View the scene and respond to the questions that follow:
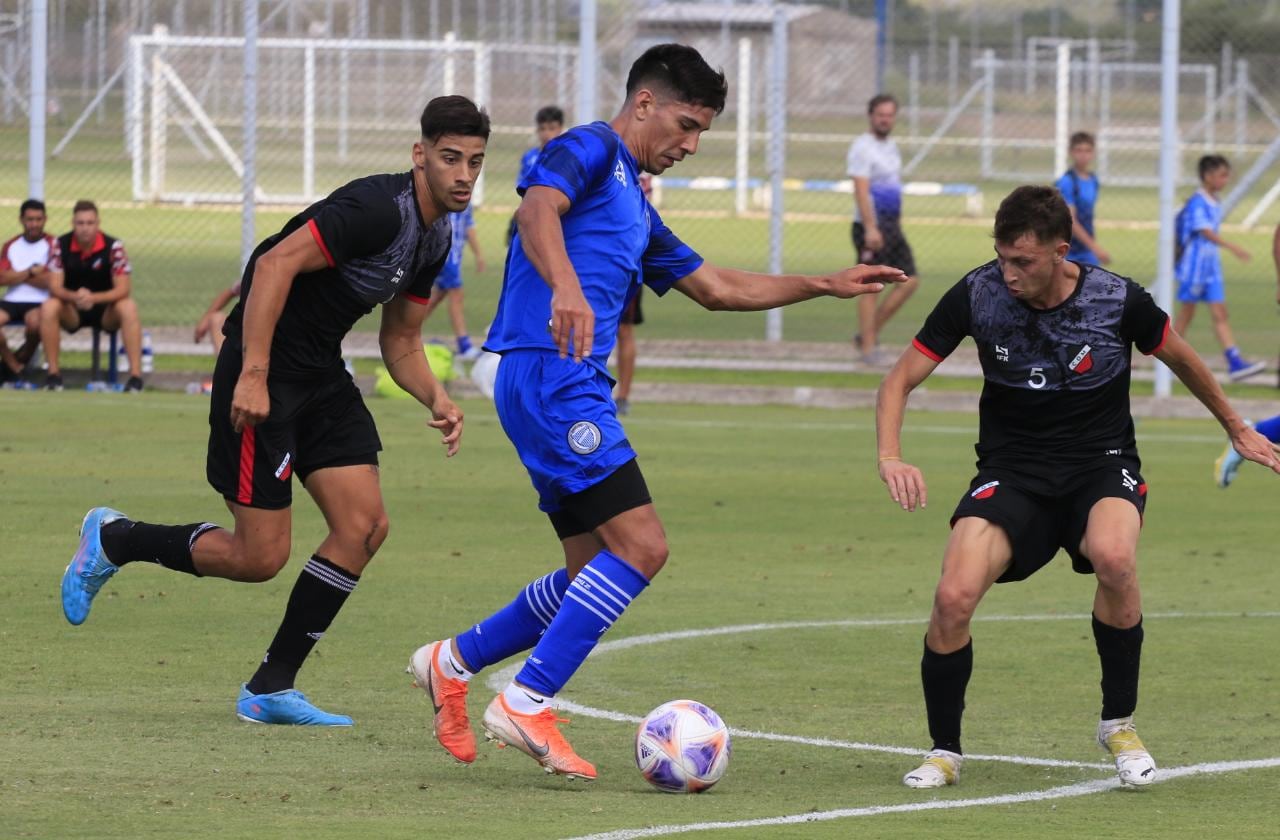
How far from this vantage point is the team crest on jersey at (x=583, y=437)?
248 inches

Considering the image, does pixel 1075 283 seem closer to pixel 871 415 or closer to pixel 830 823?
pixel 830 823

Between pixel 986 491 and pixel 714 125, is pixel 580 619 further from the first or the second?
pixel 714 125

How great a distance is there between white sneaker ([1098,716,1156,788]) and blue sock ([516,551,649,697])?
148 cm

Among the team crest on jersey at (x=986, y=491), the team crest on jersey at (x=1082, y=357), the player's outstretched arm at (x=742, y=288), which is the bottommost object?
the team crest on jersey at (x=986, y=491)

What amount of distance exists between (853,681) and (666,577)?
8.02 ft

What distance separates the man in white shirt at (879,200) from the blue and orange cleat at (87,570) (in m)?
12.2

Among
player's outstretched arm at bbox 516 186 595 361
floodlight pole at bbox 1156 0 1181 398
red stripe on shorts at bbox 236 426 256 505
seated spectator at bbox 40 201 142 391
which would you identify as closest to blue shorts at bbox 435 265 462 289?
seated spectator at bbox 40 201 142 391

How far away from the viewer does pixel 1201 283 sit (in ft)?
63.7

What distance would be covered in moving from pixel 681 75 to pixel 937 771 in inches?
85.1

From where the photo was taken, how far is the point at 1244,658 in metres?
8.74

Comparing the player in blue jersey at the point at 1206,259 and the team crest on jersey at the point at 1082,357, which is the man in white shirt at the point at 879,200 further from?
the team crest on jersey at the point at 1082,357

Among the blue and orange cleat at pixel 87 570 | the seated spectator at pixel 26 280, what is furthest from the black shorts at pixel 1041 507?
the seated spectator at pixel 26 280

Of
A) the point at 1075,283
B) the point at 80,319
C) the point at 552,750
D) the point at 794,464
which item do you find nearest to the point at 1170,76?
the point at 794,464

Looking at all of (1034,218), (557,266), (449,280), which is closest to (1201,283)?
(449,280)
